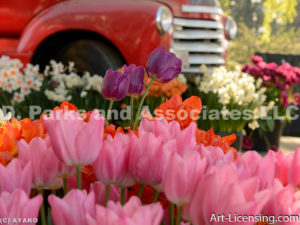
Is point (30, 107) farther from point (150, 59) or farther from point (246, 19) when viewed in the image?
point (246, 19)

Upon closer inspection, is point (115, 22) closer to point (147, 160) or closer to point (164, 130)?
point (164, 130)

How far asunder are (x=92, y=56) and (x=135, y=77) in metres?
2.76

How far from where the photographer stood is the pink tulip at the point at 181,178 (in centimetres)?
43

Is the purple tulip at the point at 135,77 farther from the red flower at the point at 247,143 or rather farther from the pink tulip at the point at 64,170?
the red flower at the point at 247,143

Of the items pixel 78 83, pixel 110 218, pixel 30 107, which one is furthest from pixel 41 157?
pixel 78 83

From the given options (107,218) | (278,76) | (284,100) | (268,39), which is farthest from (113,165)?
(268,39)

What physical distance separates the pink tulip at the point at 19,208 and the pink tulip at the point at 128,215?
6cm

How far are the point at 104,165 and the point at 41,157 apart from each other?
0.07m

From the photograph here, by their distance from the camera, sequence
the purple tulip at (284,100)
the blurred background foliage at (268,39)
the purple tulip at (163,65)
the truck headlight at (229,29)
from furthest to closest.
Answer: the blurred background foliage at (268,39) → the purple tulip at (284,100) → the truck headlight at (229,29) → the purple tulip at (163,65)

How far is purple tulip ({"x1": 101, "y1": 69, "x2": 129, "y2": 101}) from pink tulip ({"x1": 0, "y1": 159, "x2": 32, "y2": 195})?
1.01 ft

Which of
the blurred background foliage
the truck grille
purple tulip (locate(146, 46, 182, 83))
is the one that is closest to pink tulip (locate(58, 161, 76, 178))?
purple tulip (locate(146, 46, 182, 83))

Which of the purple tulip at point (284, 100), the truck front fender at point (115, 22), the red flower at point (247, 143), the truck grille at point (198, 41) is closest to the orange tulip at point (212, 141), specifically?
the truck front fender at point (115, 22)

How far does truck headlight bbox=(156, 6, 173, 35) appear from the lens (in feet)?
11.1

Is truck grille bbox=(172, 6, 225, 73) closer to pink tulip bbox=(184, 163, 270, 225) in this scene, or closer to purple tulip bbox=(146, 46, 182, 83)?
purple tulip bbox=(146, 46, 182, 83)
